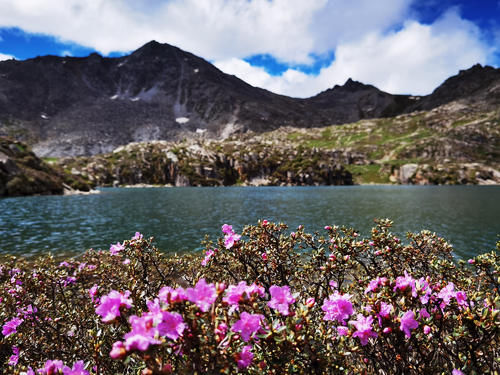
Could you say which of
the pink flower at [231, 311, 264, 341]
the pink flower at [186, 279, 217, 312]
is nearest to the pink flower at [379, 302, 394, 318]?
the pink flower at [231, 311, 264, 341]

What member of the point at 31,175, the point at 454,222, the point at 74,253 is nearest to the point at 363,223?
the point at 454,222

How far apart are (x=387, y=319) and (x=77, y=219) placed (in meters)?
51.5

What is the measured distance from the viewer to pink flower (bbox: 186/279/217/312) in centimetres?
254

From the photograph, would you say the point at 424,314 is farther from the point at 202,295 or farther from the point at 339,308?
the point at 202,295

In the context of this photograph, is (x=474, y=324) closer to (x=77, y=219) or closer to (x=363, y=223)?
(x=363, y=223)

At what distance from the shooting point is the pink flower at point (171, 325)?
95.3 inches

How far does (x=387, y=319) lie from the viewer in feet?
11.1

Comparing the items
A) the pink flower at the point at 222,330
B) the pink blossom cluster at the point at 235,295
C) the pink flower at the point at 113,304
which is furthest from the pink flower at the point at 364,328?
the pink flower at the point at 113,304

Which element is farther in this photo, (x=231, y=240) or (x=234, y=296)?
(x=231, y=240)

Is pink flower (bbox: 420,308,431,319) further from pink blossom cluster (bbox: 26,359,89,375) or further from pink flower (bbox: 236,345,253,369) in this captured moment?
pink blossom cluster (bbox: 26,359,89,375)

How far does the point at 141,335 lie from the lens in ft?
7.50

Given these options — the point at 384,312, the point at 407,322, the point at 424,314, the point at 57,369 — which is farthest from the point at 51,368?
the point at 424,314

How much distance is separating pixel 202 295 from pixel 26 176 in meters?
124

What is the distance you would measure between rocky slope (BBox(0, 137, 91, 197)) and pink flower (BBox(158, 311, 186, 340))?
11931 centimetres
